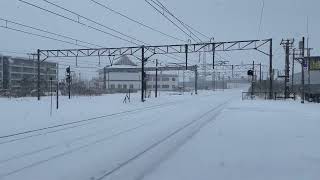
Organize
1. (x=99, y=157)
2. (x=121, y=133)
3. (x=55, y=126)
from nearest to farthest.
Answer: (x=99, y=157) → (x=121, y=133) → (x=55, y=126)

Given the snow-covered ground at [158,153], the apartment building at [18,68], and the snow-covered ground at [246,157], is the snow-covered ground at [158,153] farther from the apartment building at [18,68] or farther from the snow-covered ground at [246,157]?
the apartment building at [18,68]

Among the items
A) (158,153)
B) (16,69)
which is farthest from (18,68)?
(158,153)

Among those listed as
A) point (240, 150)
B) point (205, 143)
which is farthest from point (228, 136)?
point (240, 150)

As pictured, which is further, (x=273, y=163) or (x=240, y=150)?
(x=240, y=150)

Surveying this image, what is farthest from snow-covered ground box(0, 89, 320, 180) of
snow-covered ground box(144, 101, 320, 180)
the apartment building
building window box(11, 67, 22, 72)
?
building window box(11, 67, 22, 72)

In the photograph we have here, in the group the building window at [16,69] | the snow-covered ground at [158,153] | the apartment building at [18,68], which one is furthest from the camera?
the building window at [16,69]

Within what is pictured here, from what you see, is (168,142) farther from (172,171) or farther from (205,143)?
(172,171)

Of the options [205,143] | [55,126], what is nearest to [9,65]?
[55,126]

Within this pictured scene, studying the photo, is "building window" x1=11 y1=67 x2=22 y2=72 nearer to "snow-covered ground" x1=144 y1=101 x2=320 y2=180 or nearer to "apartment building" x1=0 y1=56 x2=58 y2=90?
"apartment building" x1=0 y1=56 x2=58 y2=90

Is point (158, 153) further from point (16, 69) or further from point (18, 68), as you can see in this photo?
point (18, 68)

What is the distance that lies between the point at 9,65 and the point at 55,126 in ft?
351

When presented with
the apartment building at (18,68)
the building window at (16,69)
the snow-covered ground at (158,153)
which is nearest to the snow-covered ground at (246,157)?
the snow-covered ground at (158,153)

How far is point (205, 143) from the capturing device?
15531 mm

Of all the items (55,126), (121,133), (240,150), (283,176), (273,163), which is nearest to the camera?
(283,176)
